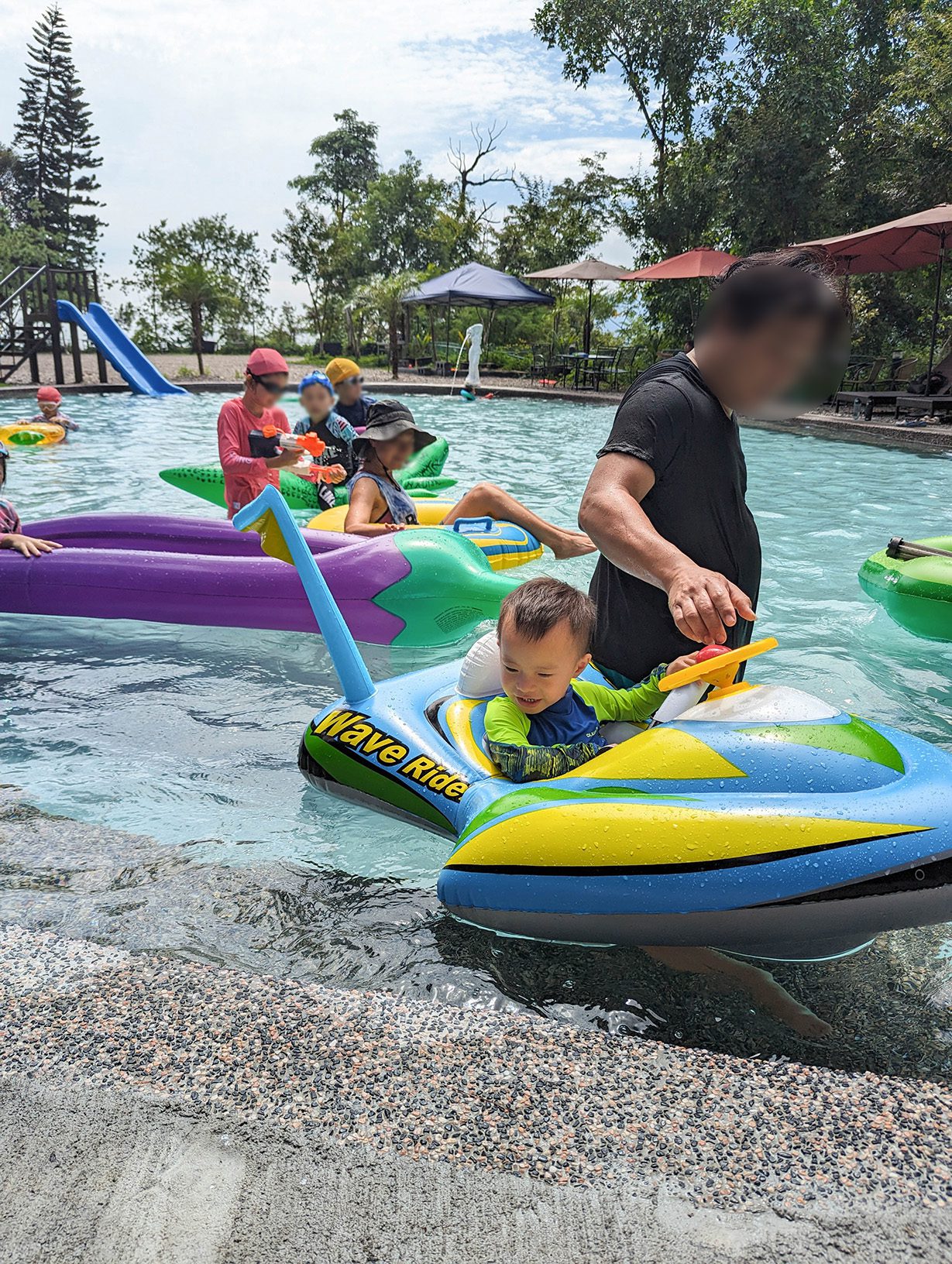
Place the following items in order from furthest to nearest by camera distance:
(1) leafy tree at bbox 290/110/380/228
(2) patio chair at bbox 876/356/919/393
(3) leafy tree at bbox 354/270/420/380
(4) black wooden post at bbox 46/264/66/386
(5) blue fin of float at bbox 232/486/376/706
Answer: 1. (1) leafy tree at bbox 290/110/380/228
2. (3) leafy tree at bbox 354/270/420/380
3. (2) patio chair at bbox 876/356/919/393
4. (4) black wooden post at bbox 46/264/66/386
5. (5) blue fin of float at bbox 232/486/376/706

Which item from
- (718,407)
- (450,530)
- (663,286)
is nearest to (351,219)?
(663,286)

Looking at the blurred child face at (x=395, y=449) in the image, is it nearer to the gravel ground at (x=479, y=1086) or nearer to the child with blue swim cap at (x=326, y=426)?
the child with blue swim cap at (x=326, y=426)

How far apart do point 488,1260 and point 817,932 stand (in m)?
0.85

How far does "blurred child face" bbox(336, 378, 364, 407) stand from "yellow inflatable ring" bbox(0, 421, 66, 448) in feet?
20.0

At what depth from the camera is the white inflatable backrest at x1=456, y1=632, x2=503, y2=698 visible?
247 cm

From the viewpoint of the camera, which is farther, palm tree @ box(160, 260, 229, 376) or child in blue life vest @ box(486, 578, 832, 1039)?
palm tree @ box(160, 260, 229, 376)

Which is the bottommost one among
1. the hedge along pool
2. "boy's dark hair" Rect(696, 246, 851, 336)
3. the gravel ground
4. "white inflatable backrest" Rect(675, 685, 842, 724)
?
the hedge along pool

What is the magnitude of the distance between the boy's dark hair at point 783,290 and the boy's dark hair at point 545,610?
677 millimetres

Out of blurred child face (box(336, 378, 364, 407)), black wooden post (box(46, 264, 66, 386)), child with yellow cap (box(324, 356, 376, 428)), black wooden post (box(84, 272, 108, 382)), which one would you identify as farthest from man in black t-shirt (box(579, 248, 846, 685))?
black wooden post (box(84, 272, 108, 382))

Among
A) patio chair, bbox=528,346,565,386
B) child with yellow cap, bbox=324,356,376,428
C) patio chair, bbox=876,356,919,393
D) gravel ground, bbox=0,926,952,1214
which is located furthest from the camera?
patio chair, bbox=528,346,565,386

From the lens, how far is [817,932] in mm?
1780

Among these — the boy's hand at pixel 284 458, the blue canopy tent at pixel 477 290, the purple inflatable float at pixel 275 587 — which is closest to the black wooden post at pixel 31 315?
the blue canopy tent at pixel 477 290

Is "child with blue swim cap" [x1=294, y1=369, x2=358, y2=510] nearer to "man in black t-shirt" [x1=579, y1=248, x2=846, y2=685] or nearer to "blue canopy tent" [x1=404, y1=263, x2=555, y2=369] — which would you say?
"man in black t-shirt" [x1=579, y1=248, x2=846, y2=685]

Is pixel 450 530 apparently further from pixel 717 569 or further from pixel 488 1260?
pixel 488 1260
